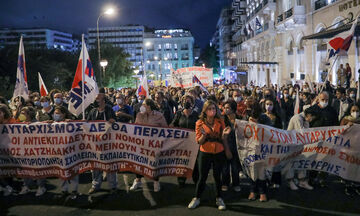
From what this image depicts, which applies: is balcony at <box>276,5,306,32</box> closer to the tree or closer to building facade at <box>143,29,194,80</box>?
the tree

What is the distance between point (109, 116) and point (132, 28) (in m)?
117

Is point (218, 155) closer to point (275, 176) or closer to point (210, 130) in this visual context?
point (210, 130)

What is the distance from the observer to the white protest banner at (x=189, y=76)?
15.5 metres

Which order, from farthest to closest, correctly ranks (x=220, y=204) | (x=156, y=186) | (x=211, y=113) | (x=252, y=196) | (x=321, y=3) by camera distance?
(x=321, y=3)
(x=156, y=186)
(x=252, y=196)
(x=220, y=204)
(x=211, y=113)

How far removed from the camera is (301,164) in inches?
232

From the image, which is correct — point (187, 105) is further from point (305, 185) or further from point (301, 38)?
point (301, 38)

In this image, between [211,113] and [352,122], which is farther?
[352,122]

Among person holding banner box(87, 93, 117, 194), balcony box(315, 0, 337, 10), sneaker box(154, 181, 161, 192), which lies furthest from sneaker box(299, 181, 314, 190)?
balcony box(315, 0, 337, 10)

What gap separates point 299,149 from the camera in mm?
5859

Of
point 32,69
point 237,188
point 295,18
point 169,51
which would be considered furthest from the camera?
point 169,51

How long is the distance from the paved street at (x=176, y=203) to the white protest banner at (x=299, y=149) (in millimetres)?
516

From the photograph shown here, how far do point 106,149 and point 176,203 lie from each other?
1.62 metres

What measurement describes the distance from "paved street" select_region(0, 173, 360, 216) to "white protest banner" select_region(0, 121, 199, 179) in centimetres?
49

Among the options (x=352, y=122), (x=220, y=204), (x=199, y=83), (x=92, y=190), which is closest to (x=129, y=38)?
(x=199, y=83)
